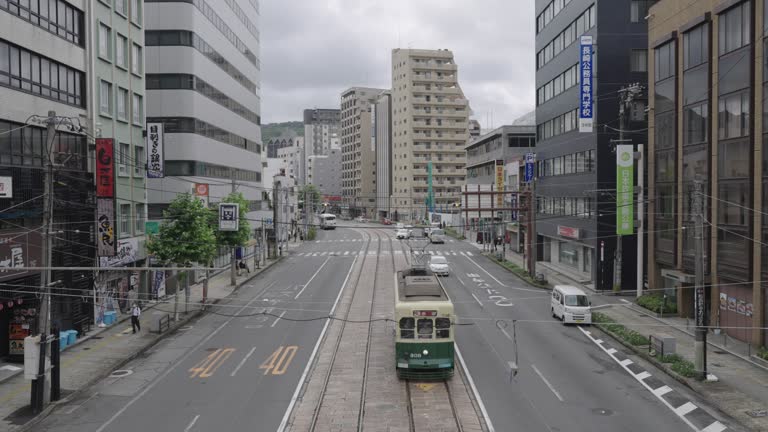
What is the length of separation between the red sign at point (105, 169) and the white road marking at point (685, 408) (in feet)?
96.4

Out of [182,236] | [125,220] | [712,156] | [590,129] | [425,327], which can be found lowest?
[425,327]

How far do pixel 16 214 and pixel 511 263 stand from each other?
4823 cm

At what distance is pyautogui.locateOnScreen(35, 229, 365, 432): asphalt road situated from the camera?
70.0ft

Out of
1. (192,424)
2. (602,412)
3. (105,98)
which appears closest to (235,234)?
(105,98)

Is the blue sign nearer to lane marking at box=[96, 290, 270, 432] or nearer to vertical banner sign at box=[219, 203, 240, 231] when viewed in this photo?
vertical banner sign at box=[219, 203, 240, 231]

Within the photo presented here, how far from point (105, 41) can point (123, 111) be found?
4565 millimetres

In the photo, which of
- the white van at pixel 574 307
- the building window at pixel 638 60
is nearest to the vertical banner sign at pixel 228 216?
the white van at pixel 574 307

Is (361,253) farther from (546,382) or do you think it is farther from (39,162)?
(546,382)

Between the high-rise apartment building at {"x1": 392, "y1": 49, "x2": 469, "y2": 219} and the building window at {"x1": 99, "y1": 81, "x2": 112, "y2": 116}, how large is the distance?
104 metres

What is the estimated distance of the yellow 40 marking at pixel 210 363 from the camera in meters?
27.2

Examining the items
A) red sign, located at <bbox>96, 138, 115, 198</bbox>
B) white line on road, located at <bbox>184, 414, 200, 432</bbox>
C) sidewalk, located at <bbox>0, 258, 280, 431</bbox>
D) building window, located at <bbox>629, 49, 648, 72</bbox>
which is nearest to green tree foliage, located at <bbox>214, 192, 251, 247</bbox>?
sidewalk, located at <bbox>0, 258, 280, 431</bbox>

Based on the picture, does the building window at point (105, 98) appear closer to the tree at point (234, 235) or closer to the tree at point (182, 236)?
the tree at point (182, 236)

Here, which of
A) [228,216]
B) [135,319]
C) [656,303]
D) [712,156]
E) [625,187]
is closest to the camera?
[712,156]

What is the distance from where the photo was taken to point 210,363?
28.8 m
